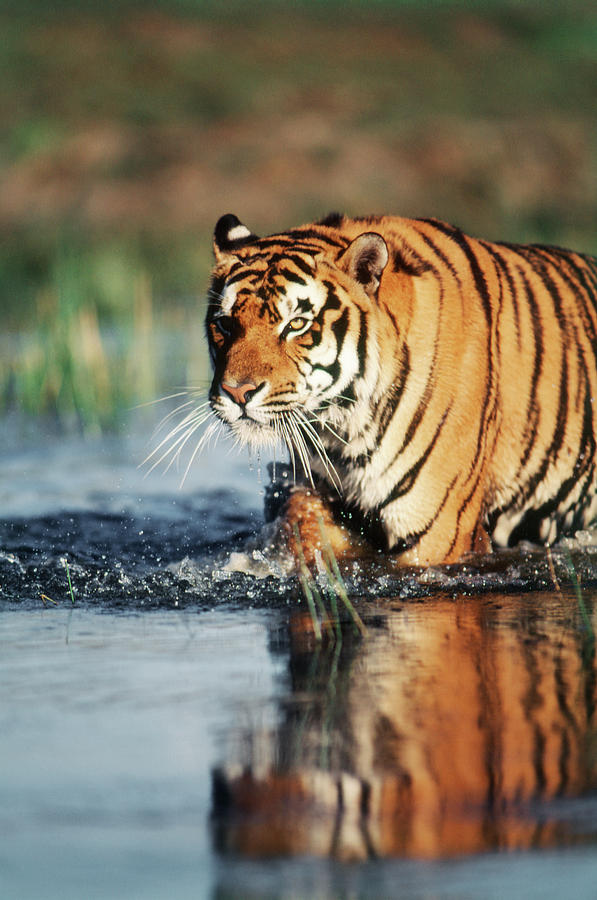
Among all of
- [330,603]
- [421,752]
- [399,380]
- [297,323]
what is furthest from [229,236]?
[421,752]

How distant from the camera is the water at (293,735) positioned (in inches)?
84.0

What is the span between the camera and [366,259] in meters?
4.33

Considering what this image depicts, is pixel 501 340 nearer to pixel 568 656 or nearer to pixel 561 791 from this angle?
pixel 568 656

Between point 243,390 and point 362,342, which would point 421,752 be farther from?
point 362,342

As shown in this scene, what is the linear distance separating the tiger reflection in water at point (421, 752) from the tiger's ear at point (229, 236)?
5.16 ft

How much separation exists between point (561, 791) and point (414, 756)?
0.30 meters

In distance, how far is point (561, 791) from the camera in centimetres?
238

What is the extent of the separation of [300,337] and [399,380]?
1.03 ft

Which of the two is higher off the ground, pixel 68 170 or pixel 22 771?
pixel 68 170

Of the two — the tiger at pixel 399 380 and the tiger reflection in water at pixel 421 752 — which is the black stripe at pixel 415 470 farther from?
the tiger reflection in water at pixel 421 752

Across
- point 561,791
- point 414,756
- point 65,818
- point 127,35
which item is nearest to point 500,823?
point 561,791

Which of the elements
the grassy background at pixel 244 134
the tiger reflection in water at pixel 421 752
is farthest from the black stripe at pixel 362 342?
the grassy background at pixel 244 134

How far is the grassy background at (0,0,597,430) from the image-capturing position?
1421cm

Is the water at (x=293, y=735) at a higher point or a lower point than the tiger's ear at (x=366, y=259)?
lower
